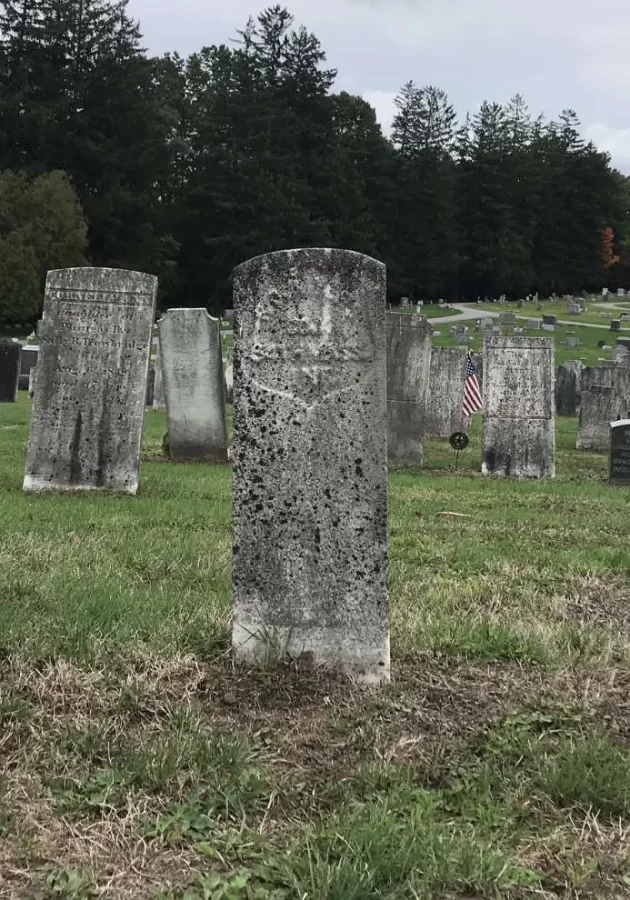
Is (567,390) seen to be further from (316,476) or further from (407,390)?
(316,476)

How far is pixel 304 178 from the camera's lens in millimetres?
63844

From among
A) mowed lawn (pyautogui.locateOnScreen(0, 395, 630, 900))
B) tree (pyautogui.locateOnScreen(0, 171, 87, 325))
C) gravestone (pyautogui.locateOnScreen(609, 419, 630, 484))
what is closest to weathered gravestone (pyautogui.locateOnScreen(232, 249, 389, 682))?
mowed lawn (pyautogui.locateOnScreen(0, 395, 630, 900))

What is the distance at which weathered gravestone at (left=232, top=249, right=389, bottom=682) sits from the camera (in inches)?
139

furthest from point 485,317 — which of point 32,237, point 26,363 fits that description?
point 26,363

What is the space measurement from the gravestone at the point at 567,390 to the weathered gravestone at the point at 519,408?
13305mm

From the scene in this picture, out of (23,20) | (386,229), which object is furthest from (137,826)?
(386,229)

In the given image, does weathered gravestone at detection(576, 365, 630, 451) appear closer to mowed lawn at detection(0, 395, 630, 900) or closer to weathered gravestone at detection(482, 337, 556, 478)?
weathered gravestone at detection(482, 337, 556, 478)

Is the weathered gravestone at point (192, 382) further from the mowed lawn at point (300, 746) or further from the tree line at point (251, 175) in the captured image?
the tree line at point (251, 175)

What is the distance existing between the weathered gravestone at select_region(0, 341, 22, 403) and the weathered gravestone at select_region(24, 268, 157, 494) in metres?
12.1

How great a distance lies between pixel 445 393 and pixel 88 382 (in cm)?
1014

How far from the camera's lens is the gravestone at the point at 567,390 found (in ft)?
79.3

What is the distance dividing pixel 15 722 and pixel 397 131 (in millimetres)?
79796

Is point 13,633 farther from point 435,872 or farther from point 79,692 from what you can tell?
point 435,872

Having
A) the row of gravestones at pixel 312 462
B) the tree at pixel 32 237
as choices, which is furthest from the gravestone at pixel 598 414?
the tree at pixel 32 237
